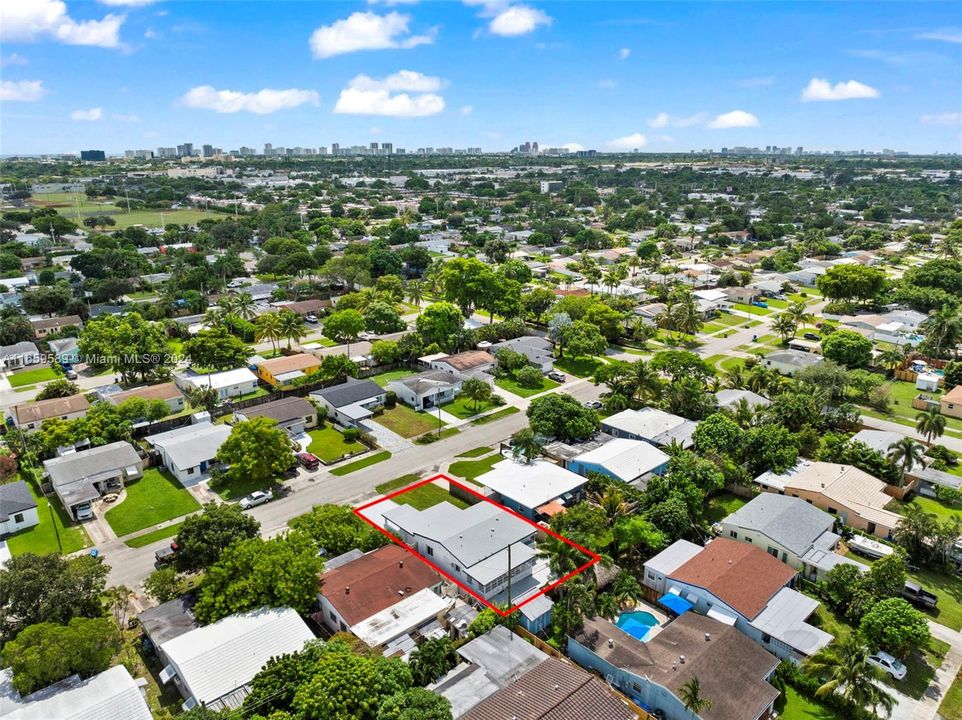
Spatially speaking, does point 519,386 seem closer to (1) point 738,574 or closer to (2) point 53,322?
(1) point 738,574

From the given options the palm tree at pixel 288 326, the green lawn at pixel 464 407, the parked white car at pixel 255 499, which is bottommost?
the parked white car at pixel 255 499

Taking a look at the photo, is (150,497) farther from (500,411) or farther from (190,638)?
(500,411)

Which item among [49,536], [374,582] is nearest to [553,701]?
[374,582]

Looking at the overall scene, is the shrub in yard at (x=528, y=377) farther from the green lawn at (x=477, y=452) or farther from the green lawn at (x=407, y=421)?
the green lawn at (x=477, y=452)

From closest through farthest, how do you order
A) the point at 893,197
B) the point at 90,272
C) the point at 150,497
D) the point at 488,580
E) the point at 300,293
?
the point at 488,580 < the point at 150,497 < the point at 300,293 < the point at 90,272 < the point at 893,197

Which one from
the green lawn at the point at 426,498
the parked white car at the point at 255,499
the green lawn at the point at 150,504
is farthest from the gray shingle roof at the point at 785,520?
the green lawn at the point at 150,504

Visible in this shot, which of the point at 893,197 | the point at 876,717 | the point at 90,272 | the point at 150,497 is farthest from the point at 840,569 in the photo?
the point at 893,197

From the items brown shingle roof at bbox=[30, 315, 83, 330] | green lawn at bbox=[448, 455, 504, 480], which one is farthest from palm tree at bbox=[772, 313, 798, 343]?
brown shingle roof at bbox=[30, 315, 83, 330]
